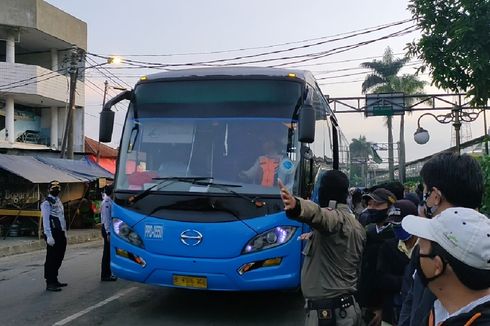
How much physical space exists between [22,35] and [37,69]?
220cm

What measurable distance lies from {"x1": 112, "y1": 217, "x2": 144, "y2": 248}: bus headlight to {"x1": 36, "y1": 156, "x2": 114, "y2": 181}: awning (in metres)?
12.7

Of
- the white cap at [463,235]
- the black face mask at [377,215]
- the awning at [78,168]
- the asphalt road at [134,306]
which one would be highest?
the awning at [78,168]

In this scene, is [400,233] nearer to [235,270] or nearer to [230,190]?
[235,270]

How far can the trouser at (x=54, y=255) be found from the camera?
27.0 ft

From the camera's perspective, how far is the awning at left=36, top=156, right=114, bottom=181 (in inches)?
729

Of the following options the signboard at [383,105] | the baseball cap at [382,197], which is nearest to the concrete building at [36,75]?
the signboard at [383,105]

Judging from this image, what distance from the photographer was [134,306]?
22.9 ft

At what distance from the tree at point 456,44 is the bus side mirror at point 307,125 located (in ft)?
9.54

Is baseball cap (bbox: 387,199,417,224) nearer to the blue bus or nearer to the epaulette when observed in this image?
the blue bus

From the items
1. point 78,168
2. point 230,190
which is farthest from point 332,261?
point 78,168

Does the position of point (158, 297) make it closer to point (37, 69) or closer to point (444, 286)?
point (444, 286)

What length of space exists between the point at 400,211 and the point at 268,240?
205 cm

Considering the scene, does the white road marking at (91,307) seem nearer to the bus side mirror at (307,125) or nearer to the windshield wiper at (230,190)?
the windshield wiper at (230,190)

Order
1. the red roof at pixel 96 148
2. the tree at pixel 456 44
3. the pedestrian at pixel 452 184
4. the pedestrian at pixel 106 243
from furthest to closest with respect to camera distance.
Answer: the red roof at pixel 96 148
the pedestrian at pixel 106 243
the tree at pixel 456 44
the pedestrian at pixel 452 184
